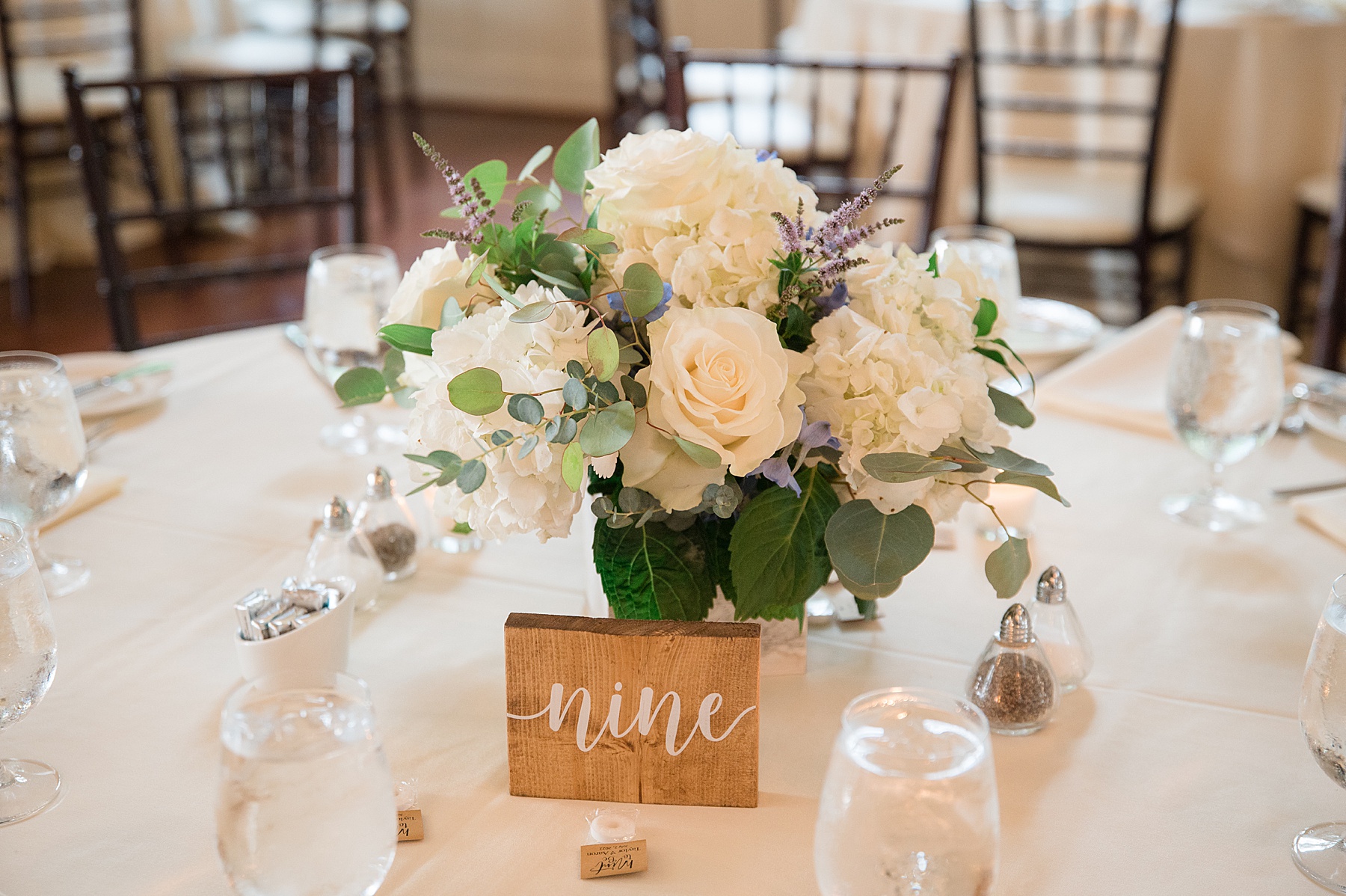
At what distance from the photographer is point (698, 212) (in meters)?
0.78

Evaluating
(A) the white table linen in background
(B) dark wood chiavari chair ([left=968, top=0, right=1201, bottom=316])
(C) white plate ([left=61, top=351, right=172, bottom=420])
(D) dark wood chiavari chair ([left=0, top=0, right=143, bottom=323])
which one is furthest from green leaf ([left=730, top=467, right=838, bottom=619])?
(D) dark wood chiavari chair ([left=0, top=0, right=143, bottom=323])

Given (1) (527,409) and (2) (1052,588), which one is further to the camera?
(2) (1052,588)

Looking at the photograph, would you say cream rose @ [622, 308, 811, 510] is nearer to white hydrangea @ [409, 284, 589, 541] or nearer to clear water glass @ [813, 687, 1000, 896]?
white hydrangea @ [409, 284, 589, 541]

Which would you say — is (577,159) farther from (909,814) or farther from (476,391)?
(909,814)

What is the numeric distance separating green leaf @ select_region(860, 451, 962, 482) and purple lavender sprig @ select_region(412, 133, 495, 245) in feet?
0.98

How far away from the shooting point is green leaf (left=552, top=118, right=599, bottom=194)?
0.89 m

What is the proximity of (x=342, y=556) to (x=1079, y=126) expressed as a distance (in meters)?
2.79


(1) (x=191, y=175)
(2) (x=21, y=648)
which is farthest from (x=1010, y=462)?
(1) (x=191, y=175)

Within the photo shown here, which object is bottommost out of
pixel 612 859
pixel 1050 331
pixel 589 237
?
pixel 612 859

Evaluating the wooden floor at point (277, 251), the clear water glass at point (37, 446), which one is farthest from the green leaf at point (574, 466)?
the wooden floor at point (277, 251)

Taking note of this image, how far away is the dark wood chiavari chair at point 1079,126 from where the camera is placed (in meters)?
2.96

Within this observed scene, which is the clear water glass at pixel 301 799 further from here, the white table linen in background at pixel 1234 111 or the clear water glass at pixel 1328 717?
the white table linen in background at pixel 1234 111

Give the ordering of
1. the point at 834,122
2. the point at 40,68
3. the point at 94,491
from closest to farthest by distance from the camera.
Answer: the point at 94,491, the point at 834,122, the point at 40,68

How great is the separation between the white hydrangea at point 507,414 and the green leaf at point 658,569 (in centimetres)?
4
